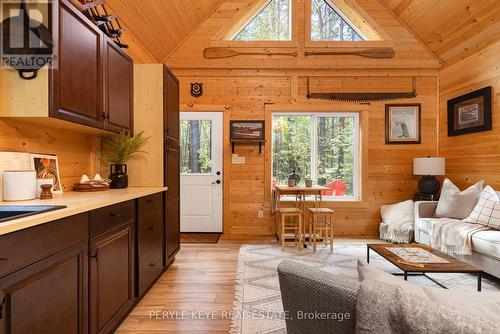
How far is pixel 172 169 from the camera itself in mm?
2982

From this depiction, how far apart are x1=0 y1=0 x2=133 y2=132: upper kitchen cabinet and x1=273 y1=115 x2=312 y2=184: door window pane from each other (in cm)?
266

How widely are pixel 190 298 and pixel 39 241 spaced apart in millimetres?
1452


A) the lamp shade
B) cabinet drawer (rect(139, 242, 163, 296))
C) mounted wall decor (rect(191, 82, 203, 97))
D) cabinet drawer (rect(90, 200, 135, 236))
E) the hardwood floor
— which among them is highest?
mounted wall decor (rect(191, 82, 203, 97))

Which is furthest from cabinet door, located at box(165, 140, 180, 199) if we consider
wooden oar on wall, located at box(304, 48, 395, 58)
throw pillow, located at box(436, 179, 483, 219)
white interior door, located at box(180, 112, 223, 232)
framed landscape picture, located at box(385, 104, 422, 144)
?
framed landscape picture, located at box(385, 104, 422, 144)

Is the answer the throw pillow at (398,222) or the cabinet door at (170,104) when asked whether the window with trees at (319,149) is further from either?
the cabinet door at (170,104)

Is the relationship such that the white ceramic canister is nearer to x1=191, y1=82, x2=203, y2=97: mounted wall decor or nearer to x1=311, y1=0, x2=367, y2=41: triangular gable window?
x1=191, y1=82, x2=203, y2=97: mounted wall decor

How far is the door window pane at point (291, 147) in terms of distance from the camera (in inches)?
179

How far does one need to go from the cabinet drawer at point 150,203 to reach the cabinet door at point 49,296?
2.50 ft

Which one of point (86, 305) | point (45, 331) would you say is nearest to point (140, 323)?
point (86, 305)

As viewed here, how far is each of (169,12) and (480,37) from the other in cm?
409

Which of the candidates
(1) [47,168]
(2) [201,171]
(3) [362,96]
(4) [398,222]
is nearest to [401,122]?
(3) [362,96]

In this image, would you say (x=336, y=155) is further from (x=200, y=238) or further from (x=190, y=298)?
(x=190, y=298)

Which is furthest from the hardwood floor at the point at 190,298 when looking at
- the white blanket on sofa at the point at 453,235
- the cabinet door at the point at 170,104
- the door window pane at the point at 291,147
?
the white blanket on sofa at the point at 453,235

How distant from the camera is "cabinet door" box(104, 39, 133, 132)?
223 centimetres
